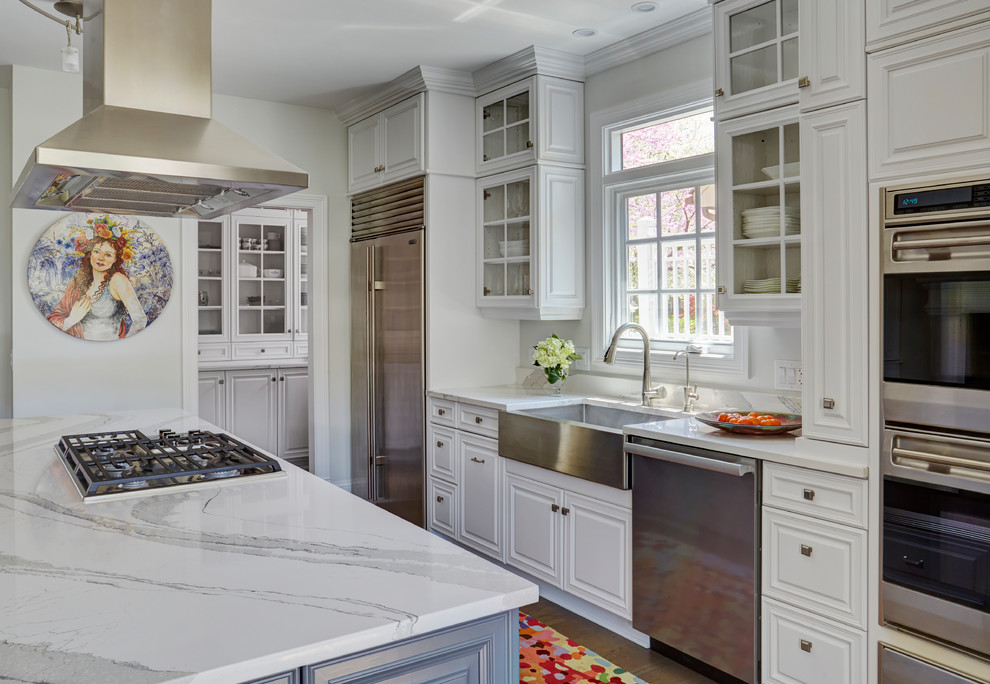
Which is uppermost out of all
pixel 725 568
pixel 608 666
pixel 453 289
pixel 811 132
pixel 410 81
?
pixel 410 81

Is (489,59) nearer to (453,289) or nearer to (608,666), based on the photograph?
(453,289)

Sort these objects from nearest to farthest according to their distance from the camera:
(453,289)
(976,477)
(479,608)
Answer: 1. (479,608)
2. (976,477)
3. (453,289)

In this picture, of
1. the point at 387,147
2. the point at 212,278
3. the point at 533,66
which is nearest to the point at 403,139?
the point at 387,147

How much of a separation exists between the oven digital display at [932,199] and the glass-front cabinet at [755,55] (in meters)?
0.70

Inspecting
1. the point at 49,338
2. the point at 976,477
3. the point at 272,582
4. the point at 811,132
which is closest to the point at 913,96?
the point at 811,132

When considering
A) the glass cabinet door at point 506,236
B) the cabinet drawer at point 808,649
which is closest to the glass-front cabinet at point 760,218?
the cabinet drawer at point 808,649

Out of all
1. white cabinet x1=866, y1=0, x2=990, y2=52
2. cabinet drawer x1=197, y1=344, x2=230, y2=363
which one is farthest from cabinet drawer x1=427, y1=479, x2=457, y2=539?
white cabinet x1=866, y1=0, x2=990, y2=52

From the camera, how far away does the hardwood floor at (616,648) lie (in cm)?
270

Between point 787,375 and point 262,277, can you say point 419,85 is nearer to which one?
point 787,375

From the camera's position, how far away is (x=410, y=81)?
4215 millimetres

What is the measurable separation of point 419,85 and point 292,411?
3106mm

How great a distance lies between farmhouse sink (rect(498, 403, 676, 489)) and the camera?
2.93 metres

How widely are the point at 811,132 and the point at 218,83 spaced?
136 inches

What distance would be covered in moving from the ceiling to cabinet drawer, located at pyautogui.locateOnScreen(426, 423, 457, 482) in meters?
1.97
